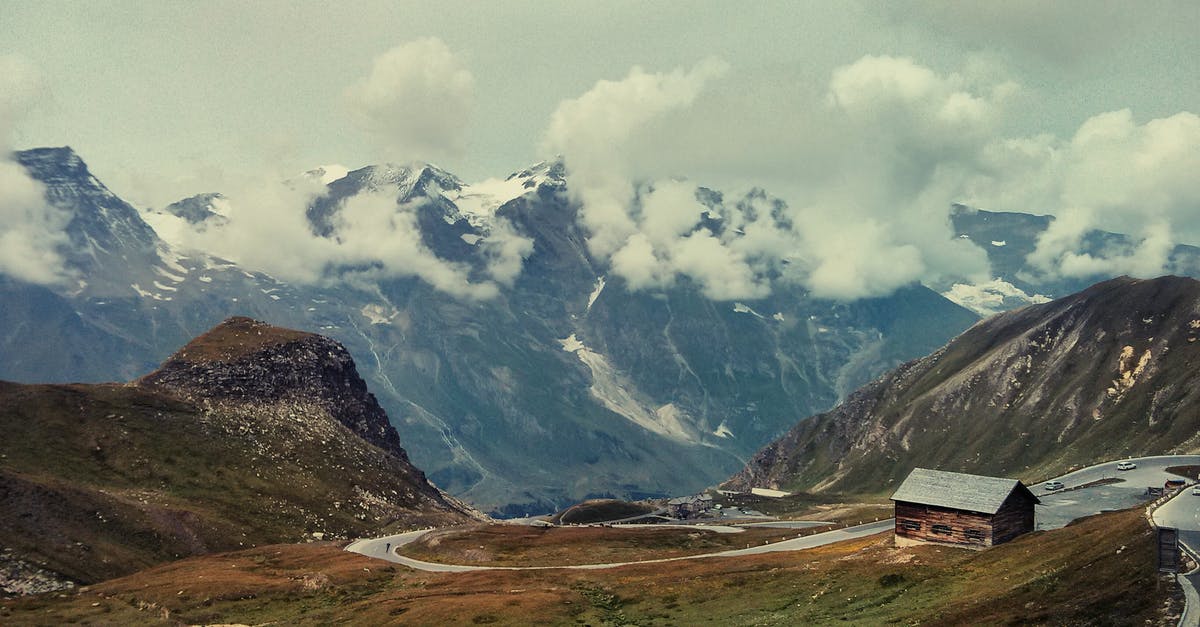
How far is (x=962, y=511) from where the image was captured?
97.4m

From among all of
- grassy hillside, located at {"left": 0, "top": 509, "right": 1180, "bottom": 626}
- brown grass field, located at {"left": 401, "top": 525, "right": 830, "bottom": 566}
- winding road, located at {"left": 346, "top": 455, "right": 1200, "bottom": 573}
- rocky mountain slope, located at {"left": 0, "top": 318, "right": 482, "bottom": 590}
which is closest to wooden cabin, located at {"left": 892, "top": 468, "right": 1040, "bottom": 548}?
grassy hillside, located at {"left": 0, "top": 509, "right": 1180, "bottom": 626}

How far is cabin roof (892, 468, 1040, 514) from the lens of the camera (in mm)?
96688

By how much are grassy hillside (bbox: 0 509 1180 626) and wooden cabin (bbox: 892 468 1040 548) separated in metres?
4.66

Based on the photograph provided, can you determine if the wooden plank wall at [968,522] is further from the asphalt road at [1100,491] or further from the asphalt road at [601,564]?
the asphalt road at [601,564]

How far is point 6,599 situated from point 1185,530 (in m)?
119

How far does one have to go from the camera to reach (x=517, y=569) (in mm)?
119312

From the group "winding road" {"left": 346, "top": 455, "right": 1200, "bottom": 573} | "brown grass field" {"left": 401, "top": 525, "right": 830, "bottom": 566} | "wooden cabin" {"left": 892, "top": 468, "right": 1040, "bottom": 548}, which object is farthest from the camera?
"brown grass field" {"left": 401, "top": 525, "right": 830, "bottom": 566}

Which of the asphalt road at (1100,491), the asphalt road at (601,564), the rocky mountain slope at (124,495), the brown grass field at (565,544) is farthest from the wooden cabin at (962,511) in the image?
the rocky mountain slope at (124,495)

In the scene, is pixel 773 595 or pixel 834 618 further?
pixel 773 595

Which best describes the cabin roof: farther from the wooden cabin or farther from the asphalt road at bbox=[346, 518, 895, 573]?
the asphalt road at bbox=[346, 518, 895, 573]

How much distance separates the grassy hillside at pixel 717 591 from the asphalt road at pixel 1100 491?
975 inches

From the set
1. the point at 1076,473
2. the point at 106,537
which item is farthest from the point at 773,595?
the point at 1076,473

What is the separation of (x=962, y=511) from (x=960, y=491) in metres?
3.11

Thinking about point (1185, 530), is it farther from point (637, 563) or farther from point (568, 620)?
point (637, 563)
